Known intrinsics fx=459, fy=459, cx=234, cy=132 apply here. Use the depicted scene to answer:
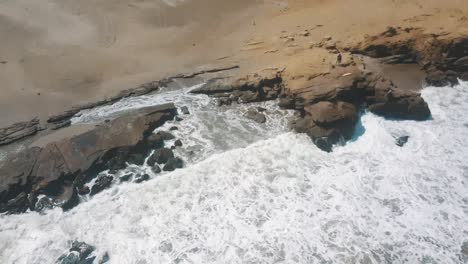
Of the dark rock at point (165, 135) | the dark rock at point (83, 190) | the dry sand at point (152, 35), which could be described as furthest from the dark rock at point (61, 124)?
the dark rock at point (165, 135)

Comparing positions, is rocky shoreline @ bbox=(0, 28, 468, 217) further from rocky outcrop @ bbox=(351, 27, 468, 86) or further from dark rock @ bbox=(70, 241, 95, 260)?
dark rock @ bbox=(70, 241, 95, 260)

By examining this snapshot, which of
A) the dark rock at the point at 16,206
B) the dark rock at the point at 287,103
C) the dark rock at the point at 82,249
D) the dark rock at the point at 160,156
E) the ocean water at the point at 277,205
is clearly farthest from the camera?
the dark rock at the point at 287,103

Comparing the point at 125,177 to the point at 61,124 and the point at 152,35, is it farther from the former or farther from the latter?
the point at 152,35

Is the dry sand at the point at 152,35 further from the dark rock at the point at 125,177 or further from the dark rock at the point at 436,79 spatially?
the dark rock at the point at 125,177

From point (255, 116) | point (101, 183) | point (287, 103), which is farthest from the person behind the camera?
point (287, 103)

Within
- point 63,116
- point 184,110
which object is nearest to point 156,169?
point 184,110

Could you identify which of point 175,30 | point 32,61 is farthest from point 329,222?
point 32,61
